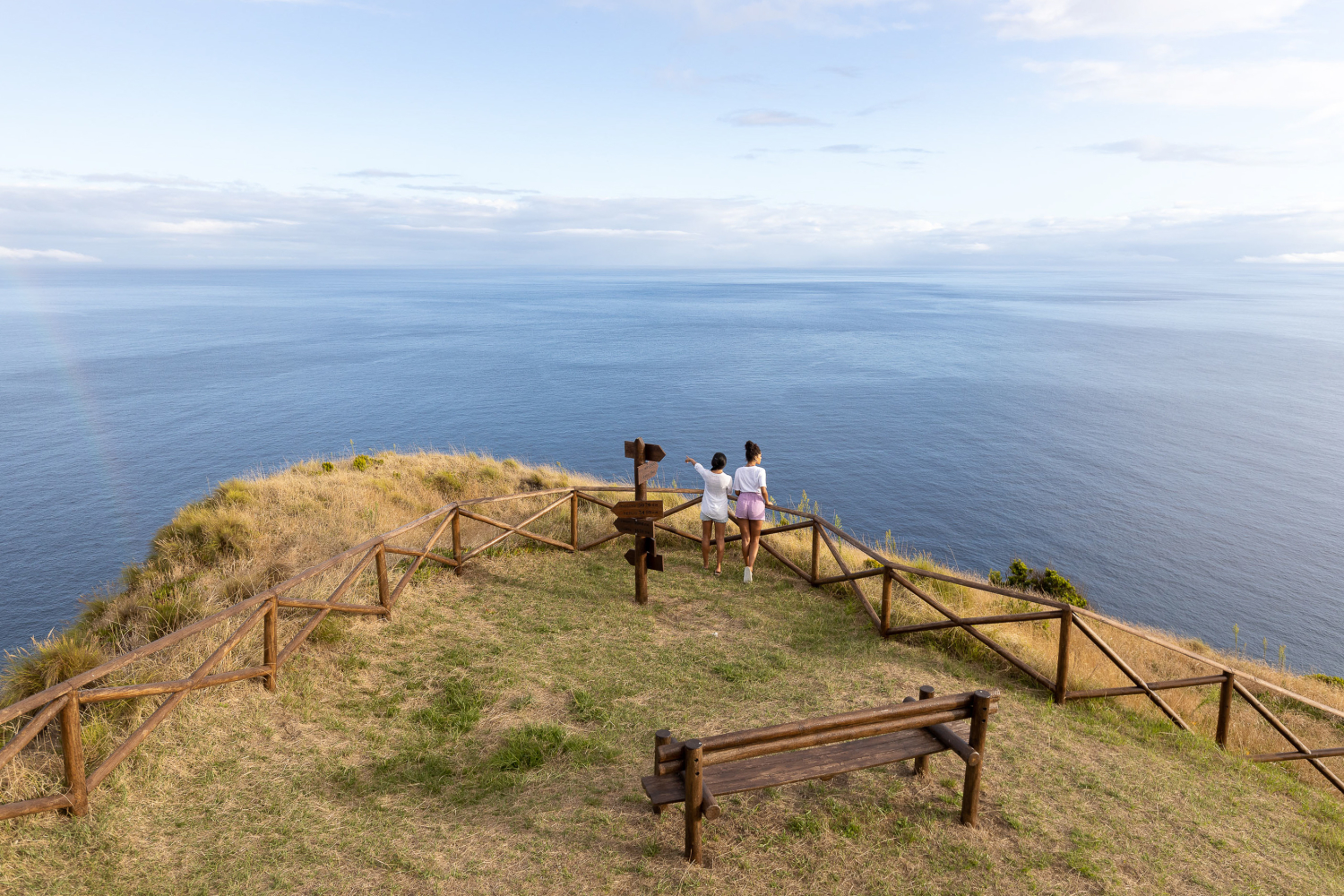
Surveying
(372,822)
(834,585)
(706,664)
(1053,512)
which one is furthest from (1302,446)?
(372,822)

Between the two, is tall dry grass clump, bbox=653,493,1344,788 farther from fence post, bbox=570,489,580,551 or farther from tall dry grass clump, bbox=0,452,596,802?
tall dry grass clump, bbox=0,452,596,802

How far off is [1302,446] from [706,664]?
6151cm

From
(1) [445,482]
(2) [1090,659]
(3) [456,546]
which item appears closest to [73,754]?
(3) [456,546]

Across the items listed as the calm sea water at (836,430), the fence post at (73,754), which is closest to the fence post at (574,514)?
the fence post at (73,754)

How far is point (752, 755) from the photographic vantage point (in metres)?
4.92

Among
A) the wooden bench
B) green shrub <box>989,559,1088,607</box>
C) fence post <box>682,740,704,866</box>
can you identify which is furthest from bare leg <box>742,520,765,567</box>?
green shrub <box>989,559,1088,607</box>

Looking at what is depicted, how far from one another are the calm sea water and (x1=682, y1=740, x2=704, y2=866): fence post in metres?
30.1

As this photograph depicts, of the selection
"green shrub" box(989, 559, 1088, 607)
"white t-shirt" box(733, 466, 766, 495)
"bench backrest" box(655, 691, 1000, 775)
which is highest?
"white t-shirt" box(733, 466, 766, 495)

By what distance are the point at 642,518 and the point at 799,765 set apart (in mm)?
4954

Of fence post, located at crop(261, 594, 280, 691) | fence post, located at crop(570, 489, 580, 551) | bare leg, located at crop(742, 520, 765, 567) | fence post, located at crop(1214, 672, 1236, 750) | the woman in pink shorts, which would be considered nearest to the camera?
fence post, located at crop(261, 594, 280, 691)

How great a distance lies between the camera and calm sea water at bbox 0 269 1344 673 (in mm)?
32594

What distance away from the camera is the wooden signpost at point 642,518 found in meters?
9.70

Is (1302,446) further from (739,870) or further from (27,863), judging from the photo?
(27,863)

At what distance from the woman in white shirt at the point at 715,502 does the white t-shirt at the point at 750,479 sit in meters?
0.19
